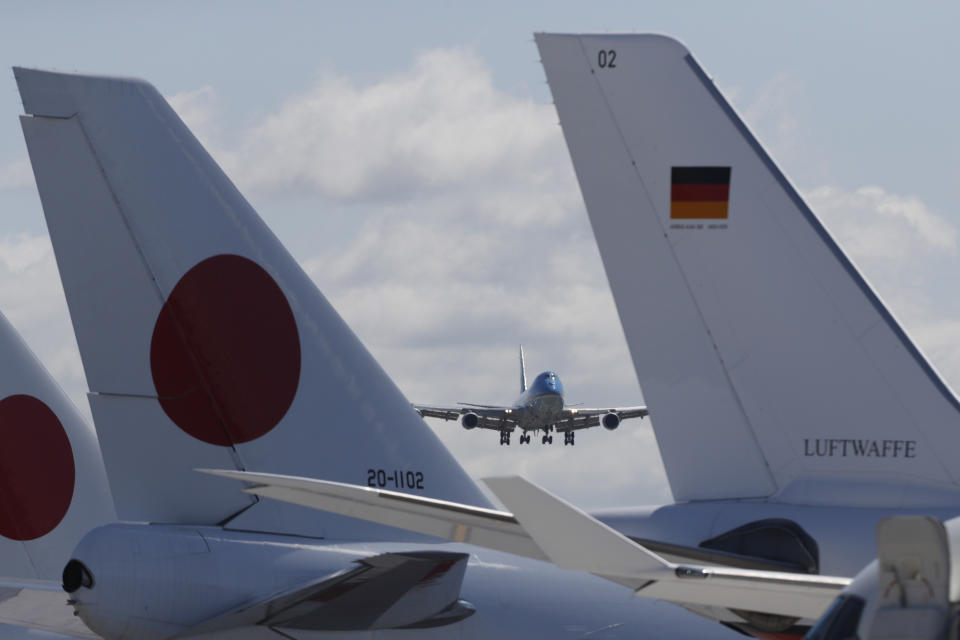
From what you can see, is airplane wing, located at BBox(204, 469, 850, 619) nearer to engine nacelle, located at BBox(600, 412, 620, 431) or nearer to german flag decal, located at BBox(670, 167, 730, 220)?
german flag decal, located at BBox(670, 167, 730, 220)

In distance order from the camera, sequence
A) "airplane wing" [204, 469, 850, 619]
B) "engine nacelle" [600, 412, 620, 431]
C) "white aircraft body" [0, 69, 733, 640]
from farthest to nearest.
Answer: "engine nacelle" [600, 412, 620, 431] < "white aircraft body" [0, 69, 733, 640] < "airplane wing" [204, 469, 850, 619]

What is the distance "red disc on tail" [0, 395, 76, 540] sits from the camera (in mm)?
14789

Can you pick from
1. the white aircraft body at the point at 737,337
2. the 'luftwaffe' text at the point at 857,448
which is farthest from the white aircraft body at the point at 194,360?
the 'luftwaffe' text at the point at 857,448

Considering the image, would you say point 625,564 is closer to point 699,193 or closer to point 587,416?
point 699,193

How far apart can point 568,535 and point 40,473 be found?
38.2ft

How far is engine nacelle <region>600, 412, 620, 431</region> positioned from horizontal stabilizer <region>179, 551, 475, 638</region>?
5908cm

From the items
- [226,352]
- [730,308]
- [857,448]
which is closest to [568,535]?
[857,448]

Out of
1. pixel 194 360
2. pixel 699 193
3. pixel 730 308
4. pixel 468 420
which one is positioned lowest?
pixel 468 420

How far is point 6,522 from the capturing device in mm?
14766

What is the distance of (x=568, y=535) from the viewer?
15.7 ft

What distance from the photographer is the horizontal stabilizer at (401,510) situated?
6.04 metres

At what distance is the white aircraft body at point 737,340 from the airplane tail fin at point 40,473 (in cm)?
779

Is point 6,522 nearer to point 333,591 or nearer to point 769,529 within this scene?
point 333,591

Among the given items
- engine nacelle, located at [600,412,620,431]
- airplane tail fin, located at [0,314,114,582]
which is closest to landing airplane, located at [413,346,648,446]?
engine nacelle, located at [600,412,620,431]
